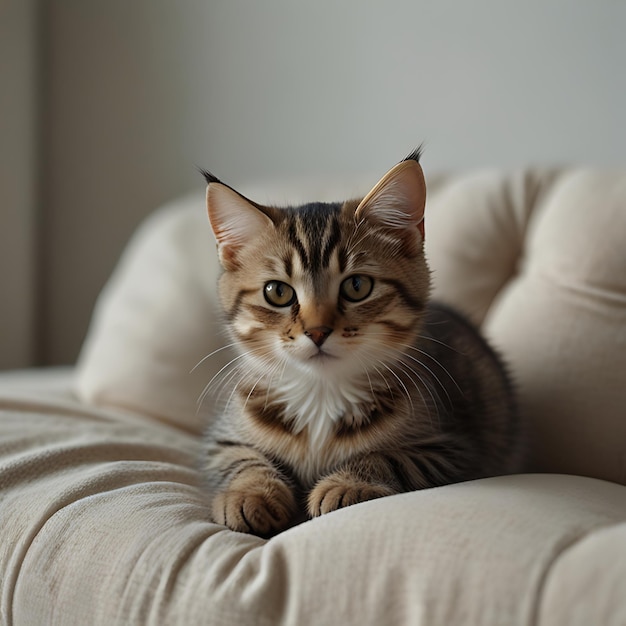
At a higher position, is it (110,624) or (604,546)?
(604,546)

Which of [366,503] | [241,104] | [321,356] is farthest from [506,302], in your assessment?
[241,104]

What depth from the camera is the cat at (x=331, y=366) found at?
98 cm

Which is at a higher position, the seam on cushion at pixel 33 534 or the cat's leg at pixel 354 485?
the cat's leg at pixel 354 485

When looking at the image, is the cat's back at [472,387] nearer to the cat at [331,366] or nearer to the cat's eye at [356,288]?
the cat at [331,366]

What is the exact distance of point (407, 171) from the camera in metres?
1.00

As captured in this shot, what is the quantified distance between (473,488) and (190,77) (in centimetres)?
192

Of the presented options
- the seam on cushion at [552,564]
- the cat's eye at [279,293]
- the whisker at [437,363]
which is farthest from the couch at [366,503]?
the cat's eye at [279,293]

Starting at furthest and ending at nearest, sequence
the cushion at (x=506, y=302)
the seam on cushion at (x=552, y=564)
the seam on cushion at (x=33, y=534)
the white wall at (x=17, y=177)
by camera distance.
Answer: the white wall at (x=17, y=177) < the cushion at (x=506, y=302) < the seam on cushion at (x=33, y=534) < the seam on cushion at (x=552, y=564)

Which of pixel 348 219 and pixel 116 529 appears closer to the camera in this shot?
pixel 116 529

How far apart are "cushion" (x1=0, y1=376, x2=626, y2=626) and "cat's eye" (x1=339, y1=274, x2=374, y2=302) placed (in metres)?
0.27

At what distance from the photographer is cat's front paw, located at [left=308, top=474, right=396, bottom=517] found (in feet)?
3.05

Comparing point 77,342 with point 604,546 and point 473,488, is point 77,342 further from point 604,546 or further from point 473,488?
point 604,546

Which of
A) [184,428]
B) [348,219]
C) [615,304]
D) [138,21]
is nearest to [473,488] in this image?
[348,219]

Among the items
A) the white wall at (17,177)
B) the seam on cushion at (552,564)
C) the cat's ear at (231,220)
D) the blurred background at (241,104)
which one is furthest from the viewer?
the white wall at (17,177)
